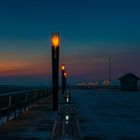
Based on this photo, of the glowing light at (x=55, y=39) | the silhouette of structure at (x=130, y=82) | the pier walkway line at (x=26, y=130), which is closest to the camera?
the pier walkway line at (x=26, y=130)

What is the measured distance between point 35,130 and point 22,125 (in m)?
2.06

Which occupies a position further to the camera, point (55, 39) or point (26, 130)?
point (55, 39)

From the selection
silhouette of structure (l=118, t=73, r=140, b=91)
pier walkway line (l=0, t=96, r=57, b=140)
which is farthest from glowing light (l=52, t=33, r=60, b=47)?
silhouette of structure (l=118, t=73, r=140, b=91)

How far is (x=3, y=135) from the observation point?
612 inches

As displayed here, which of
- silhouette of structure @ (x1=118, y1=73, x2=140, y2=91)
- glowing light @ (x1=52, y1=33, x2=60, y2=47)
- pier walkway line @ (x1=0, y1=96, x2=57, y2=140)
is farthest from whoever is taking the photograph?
silhouette of structure @ (x1=118, y1=73, x2=140, y2=91)

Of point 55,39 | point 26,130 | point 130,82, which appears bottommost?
point 26,130

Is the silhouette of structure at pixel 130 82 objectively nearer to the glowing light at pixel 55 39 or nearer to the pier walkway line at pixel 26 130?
the glowing light at pixel 55 39

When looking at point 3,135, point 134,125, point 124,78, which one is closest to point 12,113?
point 134,125

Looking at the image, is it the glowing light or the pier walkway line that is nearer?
the pier walkway line

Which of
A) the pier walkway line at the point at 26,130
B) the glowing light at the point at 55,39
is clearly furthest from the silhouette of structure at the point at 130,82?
the pier walkway line at the point at 26,130

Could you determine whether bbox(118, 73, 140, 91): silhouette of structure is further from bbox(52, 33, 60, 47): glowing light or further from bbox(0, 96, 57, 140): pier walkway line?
bbox(0, 96, 57, 140): pier walkway line

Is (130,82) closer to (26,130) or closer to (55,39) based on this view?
(55,39)

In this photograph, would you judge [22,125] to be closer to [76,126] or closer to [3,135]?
[76,126]

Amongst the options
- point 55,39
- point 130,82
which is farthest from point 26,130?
point 130,82
